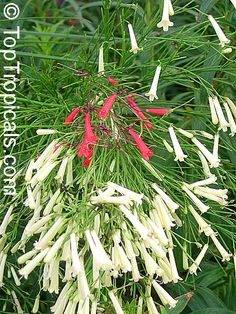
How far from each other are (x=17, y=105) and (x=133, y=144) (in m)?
0.32

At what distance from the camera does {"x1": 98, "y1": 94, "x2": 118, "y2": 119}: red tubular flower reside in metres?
1.11

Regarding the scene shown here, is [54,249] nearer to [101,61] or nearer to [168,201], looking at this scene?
[168,201]

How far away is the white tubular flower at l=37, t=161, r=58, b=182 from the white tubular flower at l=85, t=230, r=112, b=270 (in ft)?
0.40

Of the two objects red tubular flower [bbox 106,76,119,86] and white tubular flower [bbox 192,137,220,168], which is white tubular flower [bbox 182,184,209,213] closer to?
white tubular flower [bbox 192,137,220,168]

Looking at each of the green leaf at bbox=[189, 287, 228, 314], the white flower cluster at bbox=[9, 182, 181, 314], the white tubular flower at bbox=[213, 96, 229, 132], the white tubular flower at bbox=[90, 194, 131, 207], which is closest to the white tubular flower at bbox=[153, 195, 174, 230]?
the white flower cluster at bbox=[9, 182, 181, 314]

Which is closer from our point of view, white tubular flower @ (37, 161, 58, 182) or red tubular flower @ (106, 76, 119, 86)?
white tubular flower @ (37, 161, 58, 182)

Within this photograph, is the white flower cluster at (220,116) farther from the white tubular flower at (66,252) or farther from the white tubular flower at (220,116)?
the white tubular flower at (66,252)

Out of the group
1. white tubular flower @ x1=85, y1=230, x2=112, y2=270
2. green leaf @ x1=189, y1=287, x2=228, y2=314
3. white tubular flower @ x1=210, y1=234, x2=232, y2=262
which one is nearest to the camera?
white tubular flower @ x1=85, y1=230, x2=112, y2=270

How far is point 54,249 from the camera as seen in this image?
3.23ft

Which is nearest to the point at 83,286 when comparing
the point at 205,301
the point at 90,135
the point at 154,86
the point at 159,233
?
the point at 159,233

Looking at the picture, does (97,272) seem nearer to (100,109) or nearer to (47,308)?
(100,109)

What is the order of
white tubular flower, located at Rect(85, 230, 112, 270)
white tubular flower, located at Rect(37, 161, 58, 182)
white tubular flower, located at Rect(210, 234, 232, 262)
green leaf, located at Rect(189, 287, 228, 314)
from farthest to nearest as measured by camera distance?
green leaf, located at Rect(189, 287, 228, 314) → white tubular flower, located at Rect(210, 234, 232, 262) → white tubular flower, located at Rect(37, 161, 58, 182) → white tubular flower, located at Rect(85, 230, 112, 270)

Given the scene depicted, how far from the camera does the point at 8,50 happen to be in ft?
4.86

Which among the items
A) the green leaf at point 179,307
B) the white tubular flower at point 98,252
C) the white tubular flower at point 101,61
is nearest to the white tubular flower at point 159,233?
the white tubular flower at point 98,252
